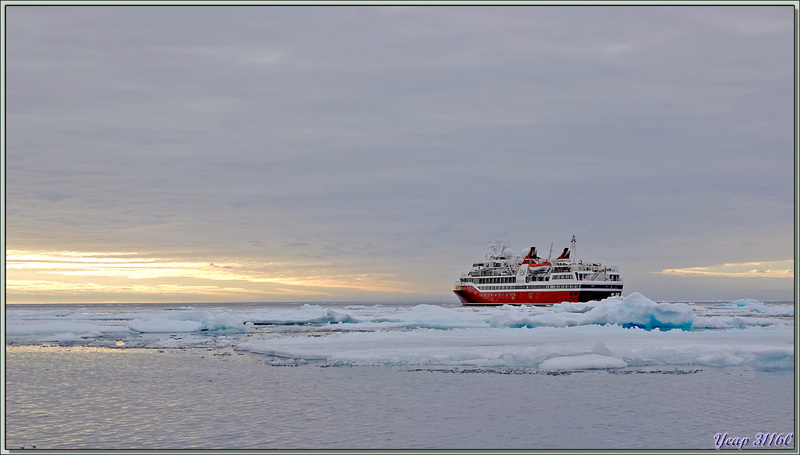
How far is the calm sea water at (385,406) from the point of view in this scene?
1129 cm

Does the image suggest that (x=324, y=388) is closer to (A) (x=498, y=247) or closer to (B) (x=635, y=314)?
(B) (x=635, y=314)

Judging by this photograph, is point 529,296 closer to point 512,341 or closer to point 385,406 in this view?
point 512,341

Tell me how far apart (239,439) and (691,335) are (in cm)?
2421

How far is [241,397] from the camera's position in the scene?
15.1 metres

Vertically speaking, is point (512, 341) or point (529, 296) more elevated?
point (529, 296)

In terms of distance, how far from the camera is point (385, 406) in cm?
1394

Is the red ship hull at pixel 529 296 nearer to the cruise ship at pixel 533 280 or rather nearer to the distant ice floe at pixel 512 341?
the cruise ship at pixel 533 280

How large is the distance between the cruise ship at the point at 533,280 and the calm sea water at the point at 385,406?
61.3 metres

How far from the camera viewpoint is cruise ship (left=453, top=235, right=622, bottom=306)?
3169 inches

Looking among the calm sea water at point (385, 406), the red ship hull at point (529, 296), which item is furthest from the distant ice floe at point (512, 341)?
the red ship hull at point (529, 296)

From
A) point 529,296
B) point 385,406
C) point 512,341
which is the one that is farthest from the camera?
point 529,296

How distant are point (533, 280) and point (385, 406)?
7530 centimetres

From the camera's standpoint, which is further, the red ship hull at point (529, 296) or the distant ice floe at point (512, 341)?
the red ship hull at point (529, 296)

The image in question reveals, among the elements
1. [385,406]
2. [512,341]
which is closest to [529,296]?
[512,341]
